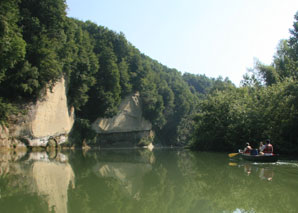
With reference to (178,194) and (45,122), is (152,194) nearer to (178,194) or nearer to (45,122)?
(178,194)

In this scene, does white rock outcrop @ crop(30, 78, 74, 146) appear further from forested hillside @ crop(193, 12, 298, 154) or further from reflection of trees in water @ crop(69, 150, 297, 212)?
reflection of trees in water @ crop(69, 150, 297, 212)

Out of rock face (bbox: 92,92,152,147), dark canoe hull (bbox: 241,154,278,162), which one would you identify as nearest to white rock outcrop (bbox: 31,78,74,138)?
rock face (bbox: 92,92,152,147)

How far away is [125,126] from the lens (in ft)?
199

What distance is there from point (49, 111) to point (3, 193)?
98.0ft

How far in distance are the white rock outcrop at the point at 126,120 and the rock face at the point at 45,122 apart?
987cm

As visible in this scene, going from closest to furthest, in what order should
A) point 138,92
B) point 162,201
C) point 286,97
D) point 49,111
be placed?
point 162,201
point 286,97
point 49,111
point 138,92

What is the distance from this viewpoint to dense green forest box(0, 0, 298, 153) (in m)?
24.2

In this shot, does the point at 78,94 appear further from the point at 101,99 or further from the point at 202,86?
the point at 202,86

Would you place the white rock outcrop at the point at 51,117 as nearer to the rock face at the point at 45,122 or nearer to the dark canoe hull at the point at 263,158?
the rock face at the point at 45,122

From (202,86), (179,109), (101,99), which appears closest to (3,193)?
(101,99)

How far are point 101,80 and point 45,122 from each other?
15.8 m

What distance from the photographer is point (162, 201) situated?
27.3 ft

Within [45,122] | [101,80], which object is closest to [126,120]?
[101,80]

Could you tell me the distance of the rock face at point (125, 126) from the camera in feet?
182
